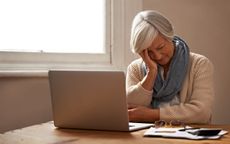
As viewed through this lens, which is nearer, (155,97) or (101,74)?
(101,74)

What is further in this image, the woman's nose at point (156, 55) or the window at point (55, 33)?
the window at point (55, 33)

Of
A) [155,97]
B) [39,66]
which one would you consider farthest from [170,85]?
[39,66]

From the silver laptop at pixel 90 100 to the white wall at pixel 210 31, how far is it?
119 cm

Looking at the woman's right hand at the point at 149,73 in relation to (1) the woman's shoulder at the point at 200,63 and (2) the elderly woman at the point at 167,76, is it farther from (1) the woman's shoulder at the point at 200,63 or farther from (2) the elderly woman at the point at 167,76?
(1) the woman's shoulder at the point at 200,63

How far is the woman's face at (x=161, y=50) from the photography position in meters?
1.80

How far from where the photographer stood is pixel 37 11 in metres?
2.17

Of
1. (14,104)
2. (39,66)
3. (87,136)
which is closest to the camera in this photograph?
(87,136)

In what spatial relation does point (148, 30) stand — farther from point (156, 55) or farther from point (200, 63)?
point (200, 63)

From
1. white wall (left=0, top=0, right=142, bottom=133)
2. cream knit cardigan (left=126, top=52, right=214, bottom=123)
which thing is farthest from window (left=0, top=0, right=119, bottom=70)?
cream knit cardigan (left=126, top=52, right=214, bottom=123)

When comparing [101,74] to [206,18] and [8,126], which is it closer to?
[8,126]

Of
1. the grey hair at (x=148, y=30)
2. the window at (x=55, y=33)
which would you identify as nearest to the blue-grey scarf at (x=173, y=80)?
the grey hair at (x=148, y=30)

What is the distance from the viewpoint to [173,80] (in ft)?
5.92

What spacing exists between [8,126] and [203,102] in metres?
0.97

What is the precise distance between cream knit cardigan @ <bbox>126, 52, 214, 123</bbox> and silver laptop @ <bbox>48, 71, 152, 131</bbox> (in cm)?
30
